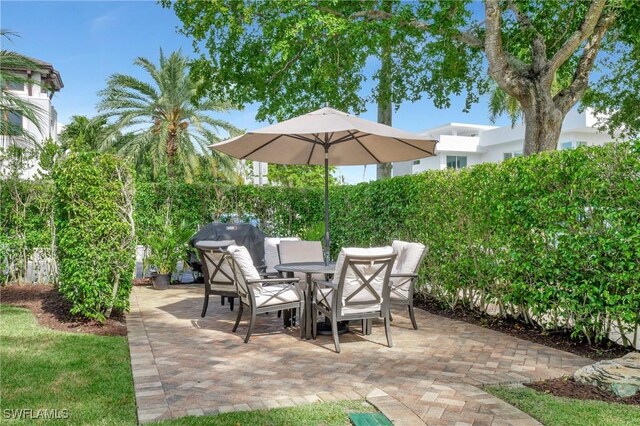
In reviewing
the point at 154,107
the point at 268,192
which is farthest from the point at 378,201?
the point at 154,107

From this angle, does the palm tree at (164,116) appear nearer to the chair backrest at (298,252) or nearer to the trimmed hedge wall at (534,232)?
the trimmed hedge wall at (534,232)

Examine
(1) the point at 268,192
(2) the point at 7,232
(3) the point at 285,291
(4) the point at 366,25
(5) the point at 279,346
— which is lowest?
(5) the point at 279,346

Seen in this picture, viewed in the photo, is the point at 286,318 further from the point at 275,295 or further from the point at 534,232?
the point at 534,232

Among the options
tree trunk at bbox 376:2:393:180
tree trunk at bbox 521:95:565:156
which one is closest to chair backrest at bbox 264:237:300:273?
tree trunk at bbox 521:95:565:156

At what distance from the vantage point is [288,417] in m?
3.68

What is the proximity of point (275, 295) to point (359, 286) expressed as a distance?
1099mm

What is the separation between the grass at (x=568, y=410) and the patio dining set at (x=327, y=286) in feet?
6.29

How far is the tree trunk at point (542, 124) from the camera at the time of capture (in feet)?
39.0

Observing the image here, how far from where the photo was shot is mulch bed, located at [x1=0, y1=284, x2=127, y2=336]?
675 centimetres

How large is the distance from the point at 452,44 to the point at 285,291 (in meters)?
10.9

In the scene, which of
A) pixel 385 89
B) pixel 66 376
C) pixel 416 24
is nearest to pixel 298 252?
pixel 66 376

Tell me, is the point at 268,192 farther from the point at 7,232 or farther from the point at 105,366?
the point at 105,366

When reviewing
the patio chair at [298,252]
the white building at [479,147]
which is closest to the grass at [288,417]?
the patio chair at [298,252]

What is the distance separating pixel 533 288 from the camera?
6.17 m
